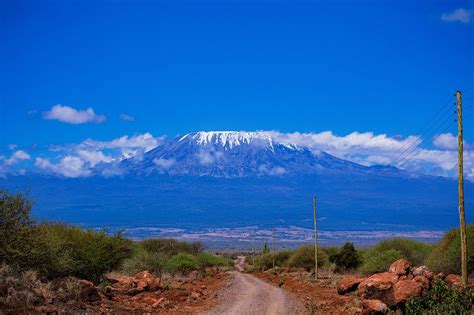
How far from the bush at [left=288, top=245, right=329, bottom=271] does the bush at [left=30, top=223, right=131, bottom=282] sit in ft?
Answer: 115

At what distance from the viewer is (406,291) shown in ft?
65.1

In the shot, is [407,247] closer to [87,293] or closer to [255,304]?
[255,304]

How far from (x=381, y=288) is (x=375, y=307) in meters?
1.83

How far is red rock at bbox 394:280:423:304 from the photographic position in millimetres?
19641

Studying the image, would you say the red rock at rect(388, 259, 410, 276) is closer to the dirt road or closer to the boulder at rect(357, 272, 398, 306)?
the boulder at rect(357, 272, 398, 306)

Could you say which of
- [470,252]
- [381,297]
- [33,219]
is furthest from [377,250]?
[33,219]

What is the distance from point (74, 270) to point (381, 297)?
14418 mm

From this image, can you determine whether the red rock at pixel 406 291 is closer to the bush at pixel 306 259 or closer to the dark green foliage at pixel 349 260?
the dark green foliage at pixel 349 260

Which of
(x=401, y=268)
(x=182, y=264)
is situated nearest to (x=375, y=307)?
(x=401, y=268)

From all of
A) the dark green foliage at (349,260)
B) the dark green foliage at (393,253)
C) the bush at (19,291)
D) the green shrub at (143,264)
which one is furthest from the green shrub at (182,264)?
the bush at (19,291)

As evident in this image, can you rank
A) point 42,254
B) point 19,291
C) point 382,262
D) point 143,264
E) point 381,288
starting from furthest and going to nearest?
point 382,262, point 143,264, point 42,254, point 381,288, point 19,291

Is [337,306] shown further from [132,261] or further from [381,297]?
[132,261]

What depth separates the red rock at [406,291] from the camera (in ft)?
64.4

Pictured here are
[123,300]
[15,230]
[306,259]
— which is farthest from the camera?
[306,259]
